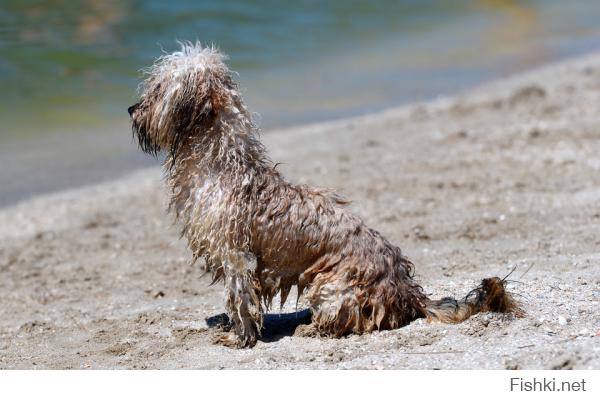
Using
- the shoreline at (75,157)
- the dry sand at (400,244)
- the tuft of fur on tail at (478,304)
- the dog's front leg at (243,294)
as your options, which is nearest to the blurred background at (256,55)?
the shoreline at (75,157)

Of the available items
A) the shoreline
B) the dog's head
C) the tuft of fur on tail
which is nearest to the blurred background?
the shoreline

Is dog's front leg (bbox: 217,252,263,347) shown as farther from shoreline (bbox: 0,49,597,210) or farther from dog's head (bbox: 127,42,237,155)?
shoreline (bbox: 0,49,597,210)

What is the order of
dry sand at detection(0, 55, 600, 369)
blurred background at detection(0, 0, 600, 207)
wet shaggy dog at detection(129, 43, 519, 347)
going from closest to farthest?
dry sand at detection(0, 55, 600, 369) < wet shaggy dog at detection(129, 43, 519, 347) < blurred background at detection(0, 0, 600, 207)

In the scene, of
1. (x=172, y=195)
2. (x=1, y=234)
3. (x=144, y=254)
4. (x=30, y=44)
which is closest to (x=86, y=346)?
(x=172, y=195)

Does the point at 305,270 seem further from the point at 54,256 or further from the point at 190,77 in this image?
the point at 54,256

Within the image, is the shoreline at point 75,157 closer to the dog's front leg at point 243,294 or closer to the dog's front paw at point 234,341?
the dog's front paw at point 234,341

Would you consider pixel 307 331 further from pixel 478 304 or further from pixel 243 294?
pixel 478 304

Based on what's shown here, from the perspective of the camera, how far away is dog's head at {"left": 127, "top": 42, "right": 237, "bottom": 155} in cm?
617

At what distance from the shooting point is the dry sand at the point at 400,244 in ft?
19.5

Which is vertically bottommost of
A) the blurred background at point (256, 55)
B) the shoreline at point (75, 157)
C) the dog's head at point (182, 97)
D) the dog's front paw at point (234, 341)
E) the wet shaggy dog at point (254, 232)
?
the dog's front paw at point (234, 341)

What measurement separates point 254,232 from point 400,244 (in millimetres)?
2760

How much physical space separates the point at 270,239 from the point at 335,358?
91 cm

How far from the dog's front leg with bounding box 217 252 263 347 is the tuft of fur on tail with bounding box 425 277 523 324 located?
1148 millimetres

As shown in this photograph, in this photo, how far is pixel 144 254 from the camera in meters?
9.20
